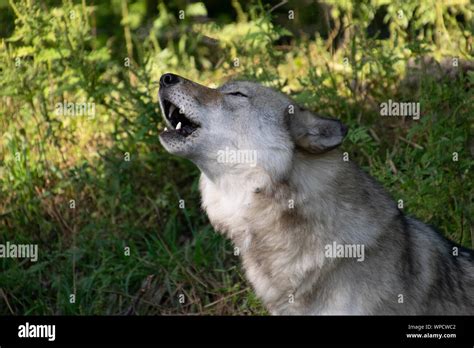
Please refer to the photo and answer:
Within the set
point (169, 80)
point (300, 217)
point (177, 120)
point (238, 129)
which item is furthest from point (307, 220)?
point (169, 80)

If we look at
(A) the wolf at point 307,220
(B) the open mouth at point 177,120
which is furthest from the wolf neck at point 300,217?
(B) the open mouth at point 177,120

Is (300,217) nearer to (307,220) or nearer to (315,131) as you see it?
(307,220)

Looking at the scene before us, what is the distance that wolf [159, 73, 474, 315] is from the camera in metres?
4.91

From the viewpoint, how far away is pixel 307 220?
498 cm

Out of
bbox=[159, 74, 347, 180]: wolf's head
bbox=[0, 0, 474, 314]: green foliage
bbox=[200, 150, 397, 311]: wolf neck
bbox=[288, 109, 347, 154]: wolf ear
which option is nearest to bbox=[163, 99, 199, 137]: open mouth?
bbox=[159, 74, 347, 180]: wolf's head

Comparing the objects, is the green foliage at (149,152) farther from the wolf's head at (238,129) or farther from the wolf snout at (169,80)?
the wolf snout at (169,80)

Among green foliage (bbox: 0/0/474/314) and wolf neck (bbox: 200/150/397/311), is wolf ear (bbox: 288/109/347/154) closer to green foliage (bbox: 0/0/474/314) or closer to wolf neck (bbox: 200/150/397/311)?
wolf neck (bbox: 200/150/397/311)

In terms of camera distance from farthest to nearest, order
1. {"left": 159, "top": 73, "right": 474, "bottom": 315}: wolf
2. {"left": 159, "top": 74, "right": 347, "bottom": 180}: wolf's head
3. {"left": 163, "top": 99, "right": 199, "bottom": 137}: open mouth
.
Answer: {"left": 163, "top": 99, "right": 199, "bottom": 137}: open mouth < {"left": 159, "top": 74, "right": 347, "bottom": 180}: wolf's head < {"left": 159, "top": 73, "right": 474, "bottom": 315}: wolf

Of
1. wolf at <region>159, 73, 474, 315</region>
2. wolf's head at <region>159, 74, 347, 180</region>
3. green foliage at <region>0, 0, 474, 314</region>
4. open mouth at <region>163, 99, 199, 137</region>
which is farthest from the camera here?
green foliage at <region>0, 0, 474, 314</region>

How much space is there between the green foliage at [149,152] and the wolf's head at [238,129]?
4.77ft

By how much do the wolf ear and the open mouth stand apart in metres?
0.60

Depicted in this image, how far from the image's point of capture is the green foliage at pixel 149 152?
664 cm
